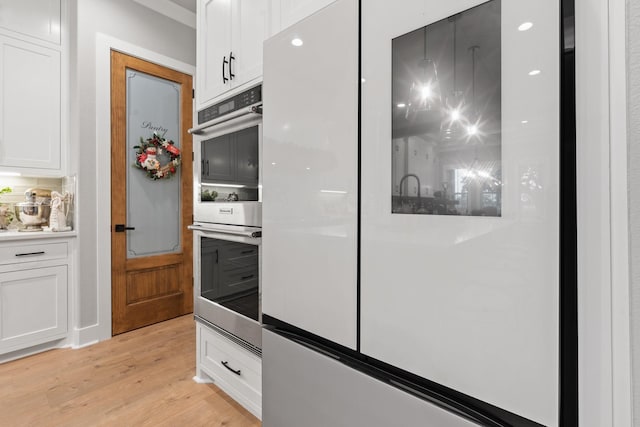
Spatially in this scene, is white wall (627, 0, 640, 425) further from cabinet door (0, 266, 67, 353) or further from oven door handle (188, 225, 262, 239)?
cabinet door (0, 266, 67, 353)

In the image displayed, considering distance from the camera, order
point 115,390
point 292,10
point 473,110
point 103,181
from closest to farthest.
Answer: point 473,110 → point 292,10 → point 115,390 → point 103,181

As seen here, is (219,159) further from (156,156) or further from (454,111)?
(156,156)

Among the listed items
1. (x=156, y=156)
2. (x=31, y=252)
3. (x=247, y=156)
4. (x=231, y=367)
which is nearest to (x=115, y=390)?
(x=231, y=367)

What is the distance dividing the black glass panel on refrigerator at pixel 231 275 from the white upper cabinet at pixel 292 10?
0.95 metres

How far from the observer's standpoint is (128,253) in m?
2.88

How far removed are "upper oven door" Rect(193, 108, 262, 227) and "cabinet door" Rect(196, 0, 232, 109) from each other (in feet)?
0.82

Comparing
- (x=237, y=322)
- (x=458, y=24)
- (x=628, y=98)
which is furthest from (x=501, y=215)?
(x=237, y=322)

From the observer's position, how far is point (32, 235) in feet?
7.77

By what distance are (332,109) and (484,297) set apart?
59cm

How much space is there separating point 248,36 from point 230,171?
0.64m

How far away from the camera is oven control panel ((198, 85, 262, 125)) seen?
147cm

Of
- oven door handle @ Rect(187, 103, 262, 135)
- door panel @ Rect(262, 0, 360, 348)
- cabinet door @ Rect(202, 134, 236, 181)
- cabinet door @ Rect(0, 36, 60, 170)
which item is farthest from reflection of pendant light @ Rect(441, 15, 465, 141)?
cabinet door @ Rect(0, 36, 60, 170)

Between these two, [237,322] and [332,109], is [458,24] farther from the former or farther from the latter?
[237,322]

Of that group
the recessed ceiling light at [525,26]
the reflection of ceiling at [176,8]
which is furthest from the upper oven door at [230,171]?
the reflection of ceiling at [176,8]
